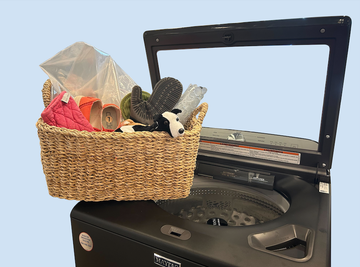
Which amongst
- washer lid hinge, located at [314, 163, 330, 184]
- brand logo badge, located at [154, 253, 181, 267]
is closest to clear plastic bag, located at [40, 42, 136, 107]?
brand logo badge, located at [154, 253, 181, 267]

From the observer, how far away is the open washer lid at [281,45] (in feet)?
3.56

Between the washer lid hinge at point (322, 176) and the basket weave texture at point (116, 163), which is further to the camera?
the washer lid hinge at point (322, 176)

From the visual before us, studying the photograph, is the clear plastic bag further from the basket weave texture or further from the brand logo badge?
the brand logo badge

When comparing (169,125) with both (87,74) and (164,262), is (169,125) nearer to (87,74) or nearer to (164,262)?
(164,262)

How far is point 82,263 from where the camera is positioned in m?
1.20

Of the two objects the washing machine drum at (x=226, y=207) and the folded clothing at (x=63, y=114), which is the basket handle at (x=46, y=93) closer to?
the folded clothing at (x=63, y=114)

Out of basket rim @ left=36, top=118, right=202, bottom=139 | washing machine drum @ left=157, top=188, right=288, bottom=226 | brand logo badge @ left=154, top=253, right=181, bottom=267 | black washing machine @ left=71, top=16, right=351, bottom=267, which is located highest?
basket rim @ left=36, top=118, right=202, bottom=139

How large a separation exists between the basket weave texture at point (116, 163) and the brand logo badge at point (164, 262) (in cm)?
25

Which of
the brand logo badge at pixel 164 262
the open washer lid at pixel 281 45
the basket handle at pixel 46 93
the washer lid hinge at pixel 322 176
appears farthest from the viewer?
the washer lid hinge at pixel 322 176

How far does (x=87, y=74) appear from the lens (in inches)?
54.9

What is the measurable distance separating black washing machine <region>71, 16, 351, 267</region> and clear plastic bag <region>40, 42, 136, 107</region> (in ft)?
0.81

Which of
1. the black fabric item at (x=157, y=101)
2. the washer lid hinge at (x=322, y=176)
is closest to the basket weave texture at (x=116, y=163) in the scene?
the black fabric item at (x=157, y=101)

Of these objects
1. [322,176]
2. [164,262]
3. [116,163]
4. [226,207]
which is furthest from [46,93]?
[322,176]

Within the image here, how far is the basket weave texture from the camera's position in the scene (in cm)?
100
